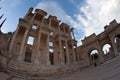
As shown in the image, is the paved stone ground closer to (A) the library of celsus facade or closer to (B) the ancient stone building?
(A) the library of celsus facade

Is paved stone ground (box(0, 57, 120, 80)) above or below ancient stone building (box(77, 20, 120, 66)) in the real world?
below

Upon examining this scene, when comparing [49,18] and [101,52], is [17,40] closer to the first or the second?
[49,18]

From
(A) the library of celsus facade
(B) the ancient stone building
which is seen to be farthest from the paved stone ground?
(B) the ancient stone building

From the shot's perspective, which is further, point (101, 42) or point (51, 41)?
point (51, 41)

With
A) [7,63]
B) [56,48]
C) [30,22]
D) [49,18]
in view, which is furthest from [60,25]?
[7,63]

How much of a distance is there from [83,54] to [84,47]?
1.65 m

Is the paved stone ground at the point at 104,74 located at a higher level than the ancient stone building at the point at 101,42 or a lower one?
lower

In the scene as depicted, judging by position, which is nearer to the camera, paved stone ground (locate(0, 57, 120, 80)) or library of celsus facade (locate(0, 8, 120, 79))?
paved stone ground (locate(0, 57, 120, 80))

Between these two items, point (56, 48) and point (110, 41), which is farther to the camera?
point (56, 48)

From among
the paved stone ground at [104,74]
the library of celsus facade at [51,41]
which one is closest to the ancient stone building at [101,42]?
the library of celsus facade at [51,41]

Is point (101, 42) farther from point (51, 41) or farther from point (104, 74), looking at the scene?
point (104, 74)

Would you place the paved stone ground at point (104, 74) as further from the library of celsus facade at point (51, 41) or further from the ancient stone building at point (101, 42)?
the ancient stone building at point (101, 42)

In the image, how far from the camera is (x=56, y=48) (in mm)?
31797

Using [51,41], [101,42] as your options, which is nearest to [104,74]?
[101,42]
